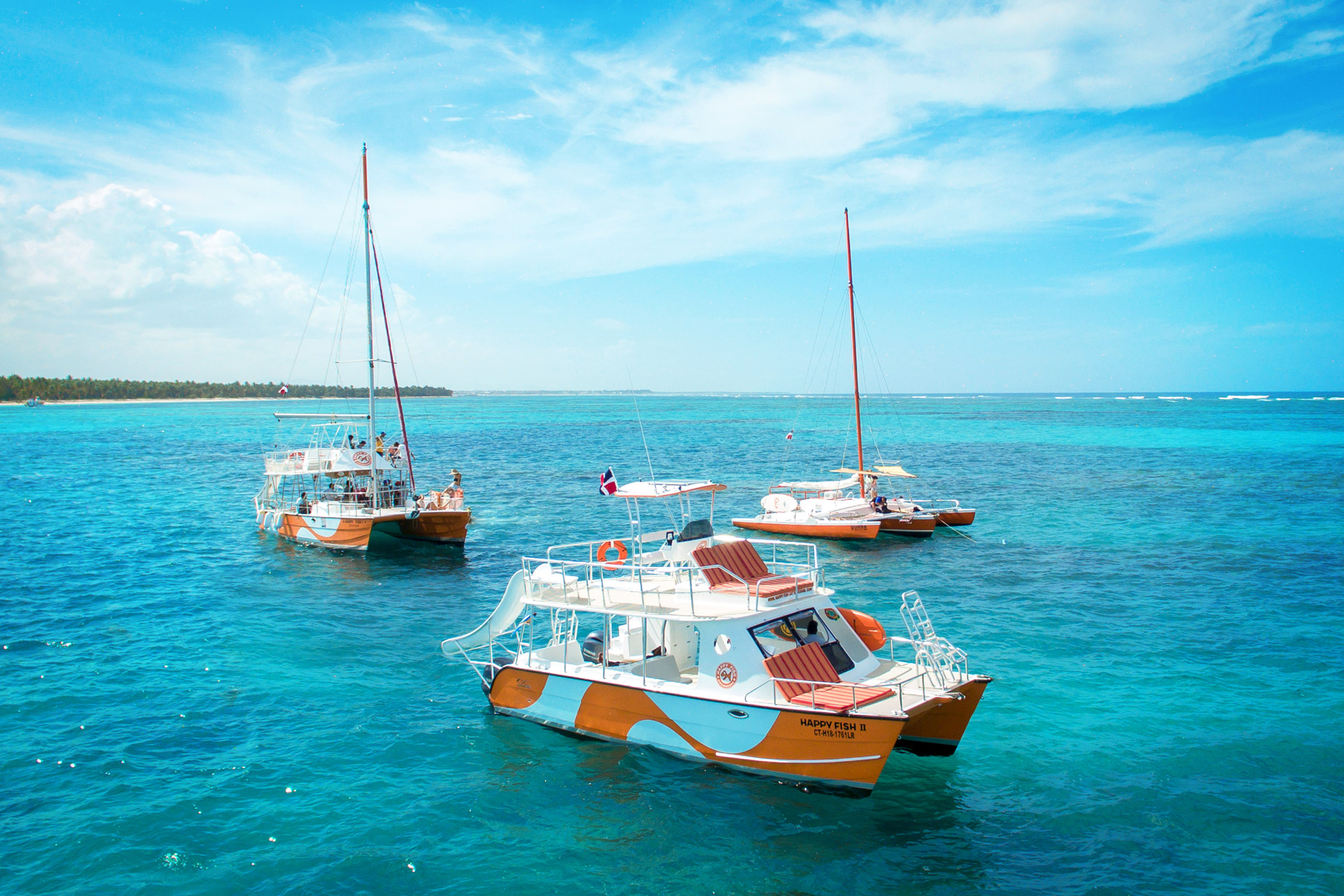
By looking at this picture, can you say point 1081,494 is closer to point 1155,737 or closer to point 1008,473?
point 1008,473

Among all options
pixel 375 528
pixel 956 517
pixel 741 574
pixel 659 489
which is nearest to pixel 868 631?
pixel 741 574

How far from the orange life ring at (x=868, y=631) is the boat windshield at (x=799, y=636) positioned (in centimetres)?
66

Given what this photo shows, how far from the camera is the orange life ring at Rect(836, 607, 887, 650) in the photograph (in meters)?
14.6

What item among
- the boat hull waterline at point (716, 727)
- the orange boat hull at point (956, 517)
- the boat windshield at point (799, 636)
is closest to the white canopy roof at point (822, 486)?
the orange boat hull at point (956, 517)

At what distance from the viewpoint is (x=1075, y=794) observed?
40.9 ft

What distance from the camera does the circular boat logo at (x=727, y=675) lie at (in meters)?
12.9

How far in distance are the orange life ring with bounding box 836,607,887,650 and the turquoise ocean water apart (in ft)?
7.19

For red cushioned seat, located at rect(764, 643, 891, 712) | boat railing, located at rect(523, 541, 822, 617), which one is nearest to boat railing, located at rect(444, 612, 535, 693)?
boat railing, located at rect(523, 541, 822, 617)

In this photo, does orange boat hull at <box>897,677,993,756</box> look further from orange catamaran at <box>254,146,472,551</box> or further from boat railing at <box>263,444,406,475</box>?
boat railing at <box>263,444,406,475</box>

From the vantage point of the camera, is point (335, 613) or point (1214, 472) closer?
point (335, 613)

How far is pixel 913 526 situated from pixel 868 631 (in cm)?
2205

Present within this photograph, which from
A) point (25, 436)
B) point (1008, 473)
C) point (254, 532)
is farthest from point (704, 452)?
point (25, 436)

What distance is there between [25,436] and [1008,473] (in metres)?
122

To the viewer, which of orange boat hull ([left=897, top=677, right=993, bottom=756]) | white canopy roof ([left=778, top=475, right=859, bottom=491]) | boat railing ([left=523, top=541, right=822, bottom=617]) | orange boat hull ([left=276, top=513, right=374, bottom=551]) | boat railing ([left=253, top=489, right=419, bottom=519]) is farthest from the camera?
white canopy roof ([left=778, top=475, right=859, bottom=491])
